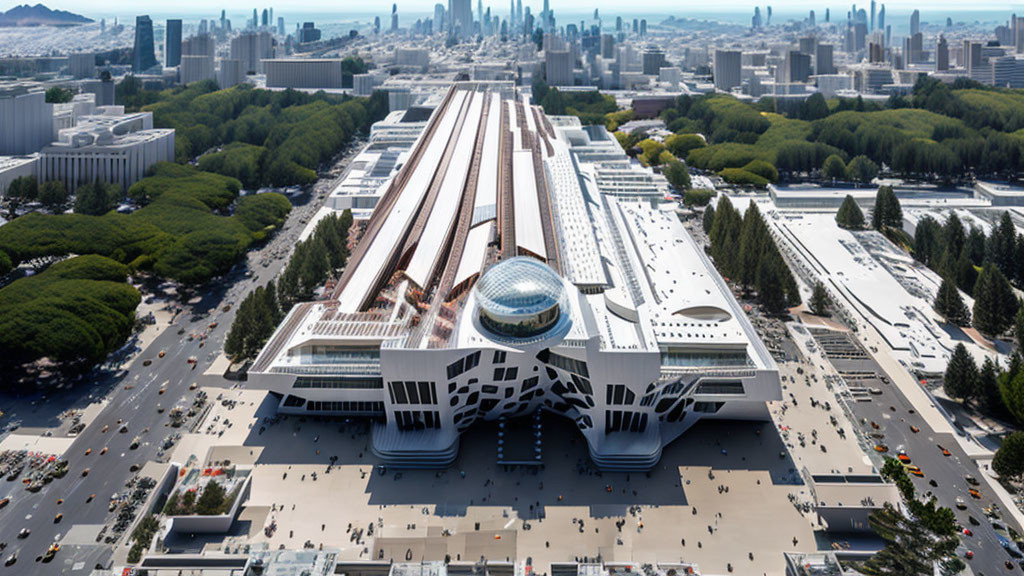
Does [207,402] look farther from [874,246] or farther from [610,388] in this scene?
[874,246]

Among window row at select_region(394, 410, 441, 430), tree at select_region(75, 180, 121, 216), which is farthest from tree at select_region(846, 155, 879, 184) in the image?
tree at select_region(75, 180, 121, 216)

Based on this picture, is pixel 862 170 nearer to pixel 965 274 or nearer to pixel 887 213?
pixel 887 213

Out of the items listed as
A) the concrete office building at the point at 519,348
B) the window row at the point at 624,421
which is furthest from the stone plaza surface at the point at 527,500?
the window row at the point at 624,421

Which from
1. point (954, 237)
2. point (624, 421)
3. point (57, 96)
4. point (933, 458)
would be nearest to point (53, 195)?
point (57, 96)

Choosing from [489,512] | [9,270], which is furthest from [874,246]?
[9,270]

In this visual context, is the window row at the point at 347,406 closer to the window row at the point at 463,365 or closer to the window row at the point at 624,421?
the window row at the point at 463,365

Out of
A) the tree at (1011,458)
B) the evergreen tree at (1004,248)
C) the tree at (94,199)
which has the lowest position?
the tree at (1011,458)
